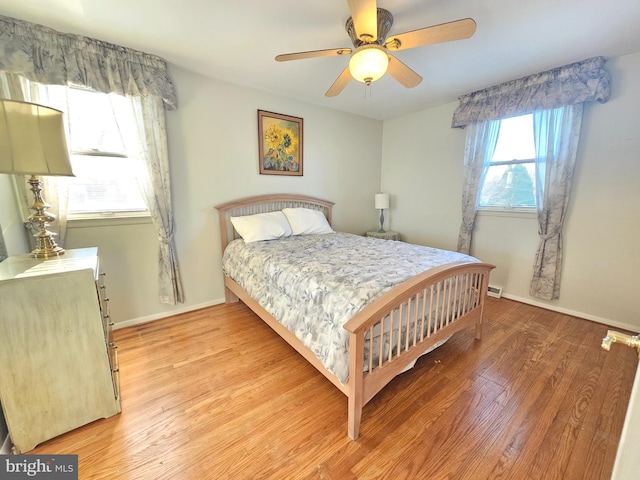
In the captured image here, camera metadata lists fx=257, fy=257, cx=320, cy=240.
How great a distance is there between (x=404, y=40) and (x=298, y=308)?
5.80ft

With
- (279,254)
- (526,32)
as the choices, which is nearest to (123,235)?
(279,254)

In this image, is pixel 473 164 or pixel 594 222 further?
pixel 473 164

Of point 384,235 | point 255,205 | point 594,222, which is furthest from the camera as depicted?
point 384,235

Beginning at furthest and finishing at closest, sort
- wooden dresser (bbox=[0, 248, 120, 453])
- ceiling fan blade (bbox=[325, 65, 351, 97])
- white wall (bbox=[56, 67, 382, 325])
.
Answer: white wall (bbox=[56, 67, 382, 325]) → ceiling fan blade (bbox=[325, 65, 351, 97]) → wooden dresser (bbox=[0, 248, 120, 453])

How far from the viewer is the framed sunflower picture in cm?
300

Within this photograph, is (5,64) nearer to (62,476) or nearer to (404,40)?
(62,476)

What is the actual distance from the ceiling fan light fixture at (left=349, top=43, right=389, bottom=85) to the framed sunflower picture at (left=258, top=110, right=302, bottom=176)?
1.65m

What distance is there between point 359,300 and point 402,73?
1628 millimetres

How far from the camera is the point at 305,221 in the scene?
312 centimetres

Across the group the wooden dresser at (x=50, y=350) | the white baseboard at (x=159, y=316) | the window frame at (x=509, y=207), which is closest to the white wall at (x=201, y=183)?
the white baseboard at (x=159, y=316)

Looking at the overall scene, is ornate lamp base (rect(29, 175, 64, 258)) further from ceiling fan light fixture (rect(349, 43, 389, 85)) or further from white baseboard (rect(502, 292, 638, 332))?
white baseboard (rect(502, 292, 638, 332))

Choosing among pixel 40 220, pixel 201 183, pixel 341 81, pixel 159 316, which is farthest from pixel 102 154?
pixel 341 81

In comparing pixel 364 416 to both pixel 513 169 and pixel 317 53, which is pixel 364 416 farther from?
pixel 513 169

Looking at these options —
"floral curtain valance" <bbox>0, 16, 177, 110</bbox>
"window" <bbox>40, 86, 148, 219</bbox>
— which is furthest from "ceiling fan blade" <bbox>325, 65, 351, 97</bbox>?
"window" <bbox>40, 86, 148, 219</bbox>
